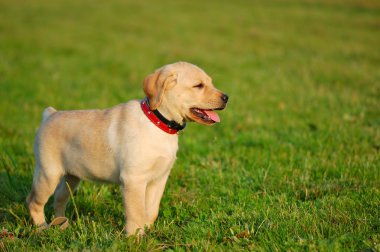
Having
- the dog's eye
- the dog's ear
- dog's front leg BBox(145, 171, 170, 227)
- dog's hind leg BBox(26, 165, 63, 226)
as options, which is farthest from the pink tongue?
dog's hind leg BBox(26, 165, 63, 226)

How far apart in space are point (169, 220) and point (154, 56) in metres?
9.70

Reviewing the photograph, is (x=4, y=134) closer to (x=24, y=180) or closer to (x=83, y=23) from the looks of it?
(x=24, y=180)

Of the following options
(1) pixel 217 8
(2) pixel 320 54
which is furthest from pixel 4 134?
(1) pixel 217 8

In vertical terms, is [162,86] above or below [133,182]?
above

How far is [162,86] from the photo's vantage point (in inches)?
162

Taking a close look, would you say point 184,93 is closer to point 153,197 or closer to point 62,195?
point 153,197

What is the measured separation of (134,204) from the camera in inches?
157

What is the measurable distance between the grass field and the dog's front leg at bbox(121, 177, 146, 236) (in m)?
0.14

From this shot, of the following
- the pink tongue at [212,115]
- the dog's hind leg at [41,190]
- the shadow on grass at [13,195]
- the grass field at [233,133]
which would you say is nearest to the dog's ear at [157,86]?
the pink tongue at [212,115]

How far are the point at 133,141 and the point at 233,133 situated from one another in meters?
3.13

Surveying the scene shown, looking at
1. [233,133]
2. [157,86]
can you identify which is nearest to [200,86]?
[157,86]

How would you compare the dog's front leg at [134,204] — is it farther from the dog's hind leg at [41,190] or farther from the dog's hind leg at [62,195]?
the dog's hind leg at [62,195]

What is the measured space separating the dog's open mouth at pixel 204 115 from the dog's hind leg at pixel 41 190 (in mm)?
1447

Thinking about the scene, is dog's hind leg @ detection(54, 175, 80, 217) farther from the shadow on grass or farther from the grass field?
the shadow on grass
